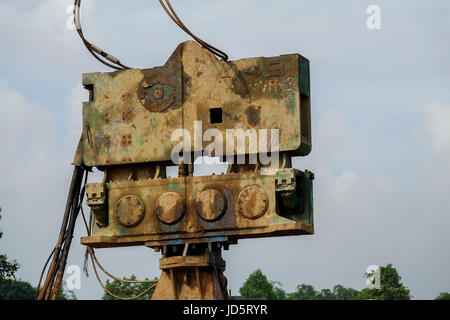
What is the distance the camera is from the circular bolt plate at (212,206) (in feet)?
70.4

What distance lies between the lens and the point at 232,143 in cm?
2162

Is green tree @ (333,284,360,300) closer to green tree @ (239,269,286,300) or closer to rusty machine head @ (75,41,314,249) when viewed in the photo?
green tree @ (239,269,286,300)

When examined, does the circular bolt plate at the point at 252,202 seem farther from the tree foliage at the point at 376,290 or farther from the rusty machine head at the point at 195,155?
the tree foliage at the point at 376,290

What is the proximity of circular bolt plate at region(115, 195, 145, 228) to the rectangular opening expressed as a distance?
6.81 feet

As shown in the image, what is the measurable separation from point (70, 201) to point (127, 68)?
9.64ft

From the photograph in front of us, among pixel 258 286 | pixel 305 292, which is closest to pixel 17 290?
pixel 258 286

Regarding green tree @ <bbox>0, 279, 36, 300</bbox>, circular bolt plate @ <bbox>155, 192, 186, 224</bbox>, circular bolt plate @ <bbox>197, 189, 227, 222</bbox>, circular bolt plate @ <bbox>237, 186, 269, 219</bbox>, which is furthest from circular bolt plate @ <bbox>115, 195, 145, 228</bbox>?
green tree @ <bbox>0, 279, 36, 300</bbox>

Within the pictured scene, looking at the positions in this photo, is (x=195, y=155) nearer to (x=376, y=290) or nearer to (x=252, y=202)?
(x=252, y=202)

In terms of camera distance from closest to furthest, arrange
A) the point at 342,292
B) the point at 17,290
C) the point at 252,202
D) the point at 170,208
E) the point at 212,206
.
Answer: the point at 252,202
the point at 212,206
the point at 170,208
the point at 17,290
the point at 342,292

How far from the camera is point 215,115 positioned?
2206 cm

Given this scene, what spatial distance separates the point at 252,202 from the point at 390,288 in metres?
55.2
